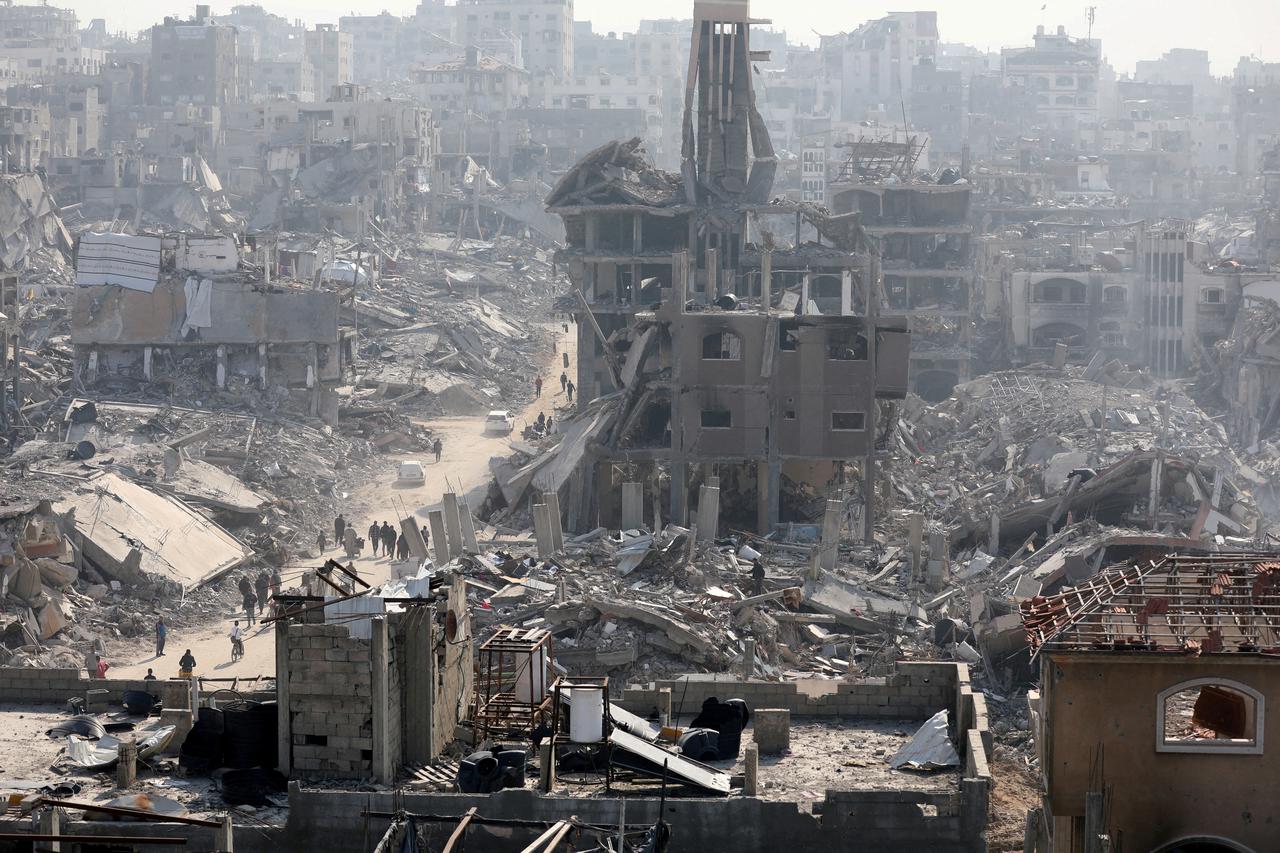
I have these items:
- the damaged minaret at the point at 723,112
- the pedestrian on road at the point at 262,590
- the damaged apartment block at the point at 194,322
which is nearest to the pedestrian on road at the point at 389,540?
the pedestrian on road at the point at 262,590

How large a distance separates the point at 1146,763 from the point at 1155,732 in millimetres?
318

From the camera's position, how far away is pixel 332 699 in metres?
21.9

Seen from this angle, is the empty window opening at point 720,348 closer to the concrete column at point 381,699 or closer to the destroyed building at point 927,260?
the concrete column at point 381,699

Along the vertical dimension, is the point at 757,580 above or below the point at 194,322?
below

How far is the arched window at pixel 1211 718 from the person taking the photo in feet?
63.3

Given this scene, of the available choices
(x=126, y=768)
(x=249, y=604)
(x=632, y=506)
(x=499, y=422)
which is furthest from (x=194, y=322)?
(x=126, y=768)

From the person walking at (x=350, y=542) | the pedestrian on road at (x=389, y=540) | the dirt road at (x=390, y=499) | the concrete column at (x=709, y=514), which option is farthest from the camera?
the person walking at (x=350, y=542)

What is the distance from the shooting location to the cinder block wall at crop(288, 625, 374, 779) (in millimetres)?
21859

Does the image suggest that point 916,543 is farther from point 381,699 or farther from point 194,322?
point 194,322

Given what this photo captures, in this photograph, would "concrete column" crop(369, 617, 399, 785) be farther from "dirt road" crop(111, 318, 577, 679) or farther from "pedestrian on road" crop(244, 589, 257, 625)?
"pedestrian on road" crop(244, 589, 257, 625)

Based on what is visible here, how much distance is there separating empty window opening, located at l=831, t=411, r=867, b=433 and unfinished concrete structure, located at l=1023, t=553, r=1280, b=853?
980 inches

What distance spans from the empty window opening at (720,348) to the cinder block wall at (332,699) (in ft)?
77.1

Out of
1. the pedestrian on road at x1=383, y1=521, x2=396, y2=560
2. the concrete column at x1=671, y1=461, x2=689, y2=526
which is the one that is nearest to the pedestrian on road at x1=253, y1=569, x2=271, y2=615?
the pedestrian on road at x1=383, y1=521, x2=396, y2=560

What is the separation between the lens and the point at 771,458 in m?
44.5
